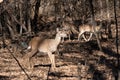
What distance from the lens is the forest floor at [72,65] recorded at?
1038 centimetres

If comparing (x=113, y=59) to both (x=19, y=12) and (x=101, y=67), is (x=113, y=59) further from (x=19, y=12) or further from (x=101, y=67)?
(x=19, y=12)

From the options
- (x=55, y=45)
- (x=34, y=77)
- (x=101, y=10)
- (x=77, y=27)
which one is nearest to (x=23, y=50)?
(x=55, y=45)

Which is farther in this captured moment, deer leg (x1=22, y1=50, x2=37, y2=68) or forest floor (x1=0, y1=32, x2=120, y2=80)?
deer leg (x1=22, y1=50, x2=37, y2=68)

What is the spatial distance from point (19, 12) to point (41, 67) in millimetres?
6855

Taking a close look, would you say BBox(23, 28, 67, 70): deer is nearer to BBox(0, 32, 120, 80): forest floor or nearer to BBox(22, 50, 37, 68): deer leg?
BBox(22, 50, 37, 68): deer leg

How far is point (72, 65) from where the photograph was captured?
11.7 metres

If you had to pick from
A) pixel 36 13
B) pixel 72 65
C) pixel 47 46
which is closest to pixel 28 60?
pixel 47 46

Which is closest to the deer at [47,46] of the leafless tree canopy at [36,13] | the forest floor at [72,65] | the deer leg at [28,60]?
the deer leg at [28,60]

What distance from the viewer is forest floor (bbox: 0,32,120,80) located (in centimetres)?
1038

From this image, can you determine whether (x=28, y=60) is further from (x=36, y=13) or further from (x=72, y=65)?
(x=36, y=13)

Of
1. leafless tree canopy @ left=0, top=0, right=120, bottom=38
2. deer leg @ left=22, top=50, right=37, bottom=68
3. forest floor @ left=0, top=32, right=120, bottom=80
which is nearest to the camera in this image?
forest floor @ left=0, top=32, right=120, bottom=80

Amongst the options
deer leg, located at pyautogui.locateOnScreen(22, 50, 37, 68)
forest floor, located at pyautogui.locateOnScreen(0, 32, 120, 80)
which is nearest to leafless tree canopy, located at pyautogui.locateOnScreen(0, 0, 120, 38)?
forest floor, located at pyautogui.locateOnScreen(0, 32, 120, 80)

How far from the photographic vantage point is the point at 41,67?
11617 millimetres

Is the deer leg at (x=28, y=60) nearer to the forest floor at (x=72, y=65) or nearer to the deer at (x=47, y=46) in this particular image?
the deer at (x=47, y=46)
